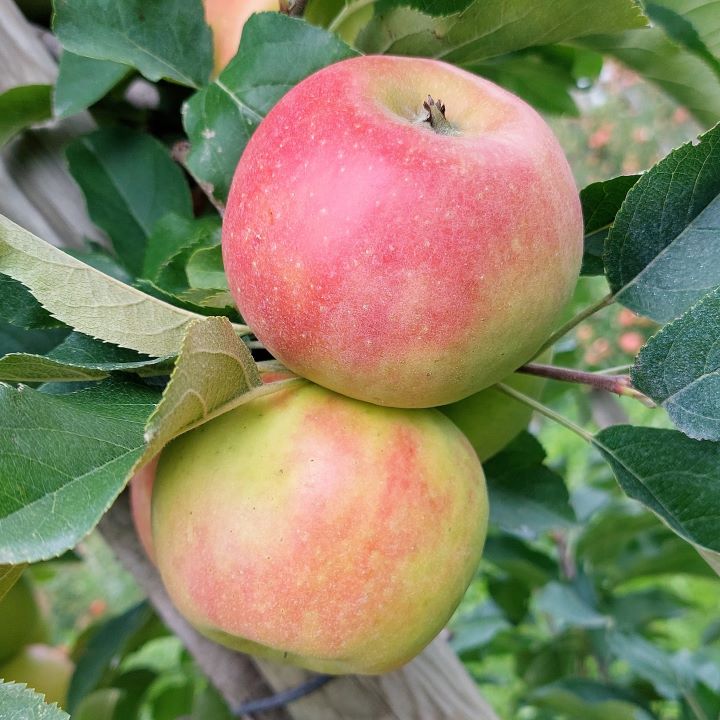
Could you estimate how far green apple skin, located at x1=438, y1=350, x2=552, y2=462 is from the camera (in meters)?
0.62

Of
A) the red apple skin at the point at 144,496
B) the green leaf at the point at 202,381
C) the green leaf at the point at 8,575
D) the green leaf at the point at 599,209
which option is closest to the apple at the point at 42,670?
the red apple skin at the point at 144,496

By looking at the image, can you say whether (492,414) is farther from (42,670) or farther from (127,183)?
(42,670)

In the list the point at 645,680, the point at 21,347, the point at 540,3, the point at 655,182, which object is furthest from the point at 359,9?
the point at 645,680

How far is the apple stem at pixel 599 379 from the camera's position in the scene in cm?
52

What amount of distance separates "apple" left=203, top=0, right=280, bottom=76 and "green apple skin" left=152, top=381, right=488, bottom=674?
11.3 inches

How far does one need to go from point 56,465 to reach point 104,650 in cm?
65

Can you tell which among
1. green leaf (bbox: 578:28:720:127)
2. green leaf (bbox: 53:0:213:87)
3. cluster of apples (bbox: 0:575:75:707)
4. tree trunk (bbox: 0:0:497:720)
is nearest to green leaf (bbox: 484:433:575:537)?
tree trunk (bbox: 0:0:497:720)

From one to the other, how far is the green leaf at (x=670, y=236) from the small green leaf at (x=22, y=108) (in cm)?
45

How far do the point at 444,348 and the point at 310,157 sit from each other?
0.41 ft

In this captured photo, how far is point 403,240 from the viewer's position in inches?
16.2

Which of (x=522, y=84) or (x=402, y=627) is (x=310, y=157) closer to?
(x=402, y=627)

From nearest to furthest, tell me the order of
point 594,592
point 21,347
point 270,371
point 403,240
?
point 403,240 → point 270,371 → point 21,347 → point 594,592

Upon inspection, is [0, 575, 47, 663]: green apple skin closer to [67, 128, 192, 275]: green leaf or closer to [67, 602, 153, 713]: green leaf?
[67, 602, 153, 713]: green leaf

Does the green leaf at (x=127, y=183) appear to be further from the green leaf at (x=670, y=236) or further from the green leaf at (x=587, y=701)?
the green leaf at (x=587, y=701)
